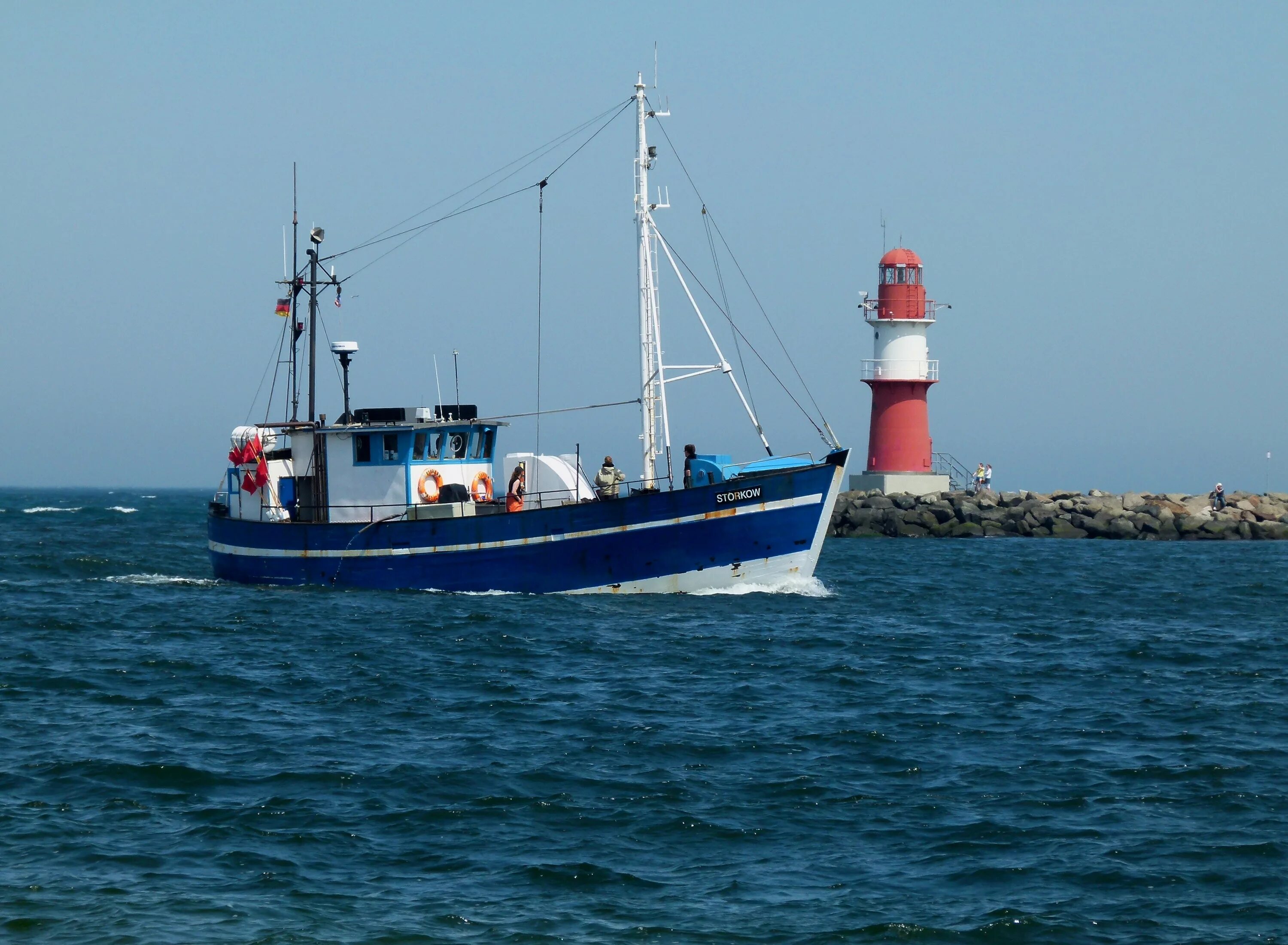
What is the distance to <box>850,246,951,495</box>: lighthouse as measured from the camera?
182 ft

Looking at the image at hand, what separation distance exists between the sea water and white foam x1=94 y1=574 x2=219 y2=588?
6795 mm

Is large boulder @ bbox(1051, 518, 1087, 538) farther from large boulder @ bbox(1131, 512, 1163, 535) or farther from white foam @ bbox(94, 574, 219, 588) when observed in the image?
white foam @ bbox(94, 574, 219, 588)

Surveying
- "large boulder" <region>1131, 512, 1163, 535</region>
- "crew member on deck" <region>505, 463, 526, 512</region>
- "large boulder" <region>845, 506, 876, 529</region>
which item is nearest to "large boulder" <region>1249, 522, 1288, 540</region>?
"large boulder" <region>1131, 512, 1163, 535</region>

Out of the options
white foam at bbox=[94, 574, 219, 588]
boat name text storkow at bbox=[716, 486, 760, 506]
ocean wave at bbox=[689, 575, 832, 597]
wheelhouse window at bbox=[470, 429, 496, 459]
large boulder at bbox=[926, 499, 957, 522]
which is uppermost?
wheelhouse window at bbox=[470, 429, 496, 459]

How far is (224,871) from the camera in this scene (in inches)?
428

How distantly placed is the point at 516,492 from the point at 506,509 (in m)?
0.51

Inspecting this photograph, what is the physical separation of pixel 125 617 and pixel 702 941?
19.0 meters

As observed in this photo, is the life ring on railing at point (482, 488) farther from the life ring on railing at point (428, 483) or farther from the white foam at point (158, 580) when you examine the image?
the white foam at point (158, 580)

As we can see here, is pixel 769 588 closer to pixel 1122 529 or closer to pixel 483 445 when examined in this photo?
pixel 483 445

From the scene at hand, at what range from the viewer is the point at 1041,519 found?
184 ft

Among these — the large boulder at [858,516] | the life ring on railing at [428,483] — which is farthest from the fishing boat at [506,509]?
the large boulder at [858,516]

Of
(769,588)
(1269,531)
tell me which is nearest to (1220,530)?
(1269,531)

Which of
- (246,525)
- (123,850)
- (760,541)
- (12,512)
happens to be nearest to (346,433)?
(246,525)

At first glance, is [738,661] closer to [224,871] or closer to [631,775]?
[631,775]
